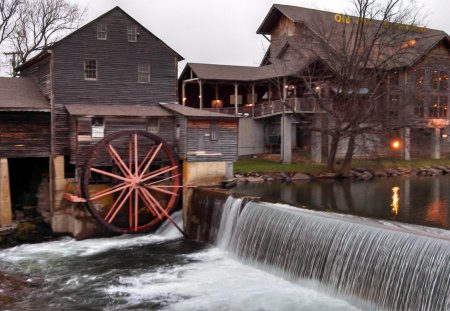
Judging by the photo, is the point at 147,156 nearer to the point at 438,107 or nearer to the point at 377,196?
the point at 377,196

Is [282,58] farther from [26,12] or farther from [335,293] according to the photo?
[335,293]

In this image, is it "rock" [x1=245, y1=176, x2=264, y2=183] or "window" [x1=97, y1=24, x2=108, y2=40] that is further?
"rock" [x1=245, y1=176, x2=264, y2=183]

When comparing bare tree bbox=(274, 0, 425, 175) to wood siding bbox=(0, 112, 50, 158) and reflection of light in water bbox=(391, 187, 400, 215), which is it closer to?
reflection of light in water bbox=(391, 187, 400, 215)

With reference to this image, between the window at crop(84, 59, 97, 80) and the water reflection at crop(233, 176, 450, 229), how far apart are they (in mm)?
9229

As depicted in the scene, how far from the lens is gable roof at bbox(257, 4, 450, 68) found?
3916cm

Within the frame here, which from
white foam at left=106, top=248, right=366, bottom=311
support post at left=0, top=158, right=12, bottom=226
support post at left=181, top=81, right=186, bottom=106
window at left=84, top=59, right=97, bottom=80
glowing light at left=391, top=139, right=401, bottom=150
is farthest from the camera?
glowing light at left=391, top=139, right=401, bottom=150

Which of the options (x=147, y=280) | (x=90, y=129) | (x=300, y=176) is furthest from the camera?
(x=300, y=176)

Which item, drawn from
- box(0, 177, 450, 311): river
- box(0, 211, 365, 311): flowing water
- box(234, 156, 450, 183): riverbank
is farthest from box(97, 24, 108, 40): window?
box(234, 156, 450, 183): riverbank

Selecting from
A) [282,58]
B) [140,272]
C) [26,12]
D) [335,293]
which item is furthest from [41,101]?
[282,58]

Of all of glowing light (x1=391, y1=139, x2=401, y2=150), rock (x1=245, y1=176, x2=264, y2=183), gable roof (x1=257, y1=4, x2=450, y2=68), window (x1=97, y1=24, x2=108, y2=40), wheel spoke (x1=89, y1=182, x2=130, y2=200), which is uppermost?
gable roof (x1=257, y1=4, x2=450, y2=68)

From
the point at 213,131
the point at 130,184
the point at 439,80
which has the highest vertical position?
the point at 439,80

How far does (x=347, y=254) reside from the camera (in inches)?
498

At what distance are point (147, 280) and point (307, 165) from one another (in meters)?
21.6

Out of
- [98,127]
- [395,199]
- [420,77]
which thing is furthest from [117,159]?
[420,77]
